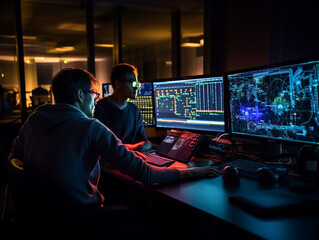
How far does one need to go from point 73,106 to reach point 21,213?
543 millimetres

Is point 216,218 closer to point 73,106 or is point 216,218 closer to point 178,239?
point 178,239

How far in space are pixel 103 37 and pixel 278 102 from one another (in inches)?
293

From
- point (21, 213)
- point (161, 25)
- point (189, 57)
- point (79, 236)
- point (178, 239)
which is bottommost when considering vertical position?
point (178, 239)

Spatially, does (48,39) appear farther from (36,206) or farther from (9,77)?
(36,206)

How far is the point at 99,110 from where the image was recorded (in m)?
2.42

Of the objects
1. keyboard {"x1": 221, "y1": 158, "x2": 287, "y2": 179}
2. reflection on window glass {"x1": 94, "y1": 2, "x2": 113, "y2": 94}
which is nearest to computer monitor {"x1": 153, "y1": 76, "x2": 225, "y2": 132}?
keyboard {"x1": 221, "y1": 158, "x2": 287, "y2": 179}

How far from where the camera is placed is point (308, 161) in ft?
4.88

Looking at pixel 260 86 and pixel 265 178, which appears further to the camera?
pixel 260 86

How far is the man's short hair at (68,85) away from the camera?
1402 millimetres

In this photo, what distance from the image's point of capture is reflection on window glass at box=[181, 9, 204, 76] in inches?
289

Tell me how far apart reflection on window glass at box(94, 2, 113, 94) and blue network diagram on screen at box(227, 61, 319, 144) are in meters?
3.32

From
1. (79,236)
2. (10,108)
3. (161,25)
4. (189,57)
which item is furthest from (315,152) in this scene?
(189,57)

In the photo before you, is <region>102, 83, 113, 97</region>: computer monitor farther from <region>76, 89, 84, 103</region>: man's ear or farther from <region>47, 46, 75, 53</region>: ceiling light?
<region>47, 46, 75, 53</region>: ceiling light

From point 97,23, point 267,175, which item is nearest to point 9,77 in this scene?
point 97,23
